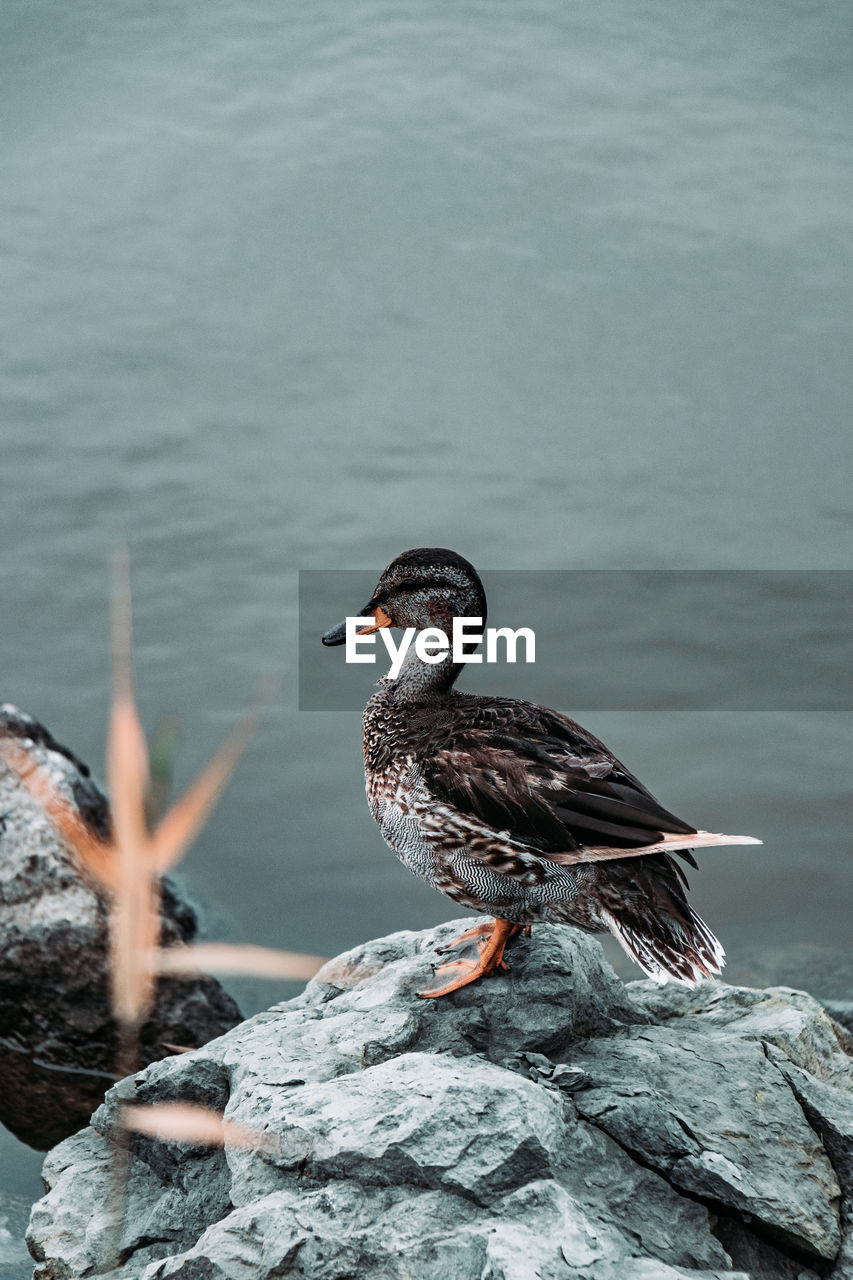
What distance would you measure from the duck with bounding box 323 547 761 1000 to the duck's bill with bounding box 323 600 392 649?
0.78 ft

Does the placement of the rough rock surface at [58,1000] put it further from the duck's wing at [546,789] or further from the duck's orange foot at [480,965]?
the duck's wing at [546,789]

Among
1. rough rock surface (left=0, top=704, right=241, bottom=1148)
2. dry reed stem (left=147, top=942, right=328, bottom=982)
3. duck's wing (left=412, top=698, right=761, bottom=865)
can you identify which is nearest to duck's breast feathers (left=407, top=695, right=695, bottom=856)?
duck's wing (left=412, top=698, right=761, bottom=865)

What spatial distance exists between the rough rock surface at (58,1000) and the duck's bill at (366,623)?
2290mm

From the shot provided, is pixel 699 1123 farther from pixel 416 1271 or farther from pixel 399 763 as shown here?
pixel 399 763

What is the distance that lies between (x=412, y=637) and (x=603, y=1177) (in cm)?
193

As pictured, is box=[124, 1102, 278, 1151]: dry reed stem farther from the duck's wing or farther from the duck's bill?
the duck's bill

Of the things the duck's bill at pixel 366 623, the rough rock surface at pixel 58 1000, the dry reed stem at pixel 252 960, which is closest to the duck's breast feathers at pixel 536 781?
the duck's bill at pixel 366 623

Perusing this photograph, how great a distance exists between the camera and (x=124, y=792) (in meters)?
7.42

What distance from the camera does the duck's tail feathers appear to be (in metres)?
3.71

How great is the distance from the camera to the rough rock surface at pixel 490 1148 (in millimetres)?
3066

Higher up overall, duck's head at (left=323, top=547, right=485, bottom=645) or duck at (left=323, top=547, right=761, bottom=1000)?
duck's head at (left=323, top=547, right=485, bottom=645)

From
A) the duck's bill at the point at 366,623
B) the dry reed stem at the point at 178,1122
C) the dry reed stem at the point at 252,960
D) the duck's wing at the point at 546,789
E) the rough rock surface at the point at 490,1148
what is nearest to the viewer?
the rough rock surface at the point at 490,1148

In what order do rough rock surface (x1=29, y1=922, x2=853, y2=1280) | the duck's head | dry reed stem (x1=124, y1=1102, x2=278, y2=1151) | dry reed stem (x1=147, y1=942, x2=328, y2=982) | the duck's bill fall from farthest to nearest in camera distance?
1. dry reed stem (x1=147, y1=942, x2=328, y2=982)
2. the duck's bill
3. the duck's head
4. dry reed stem (x1=124, y1=1102, x2=278, y2=1151)
5. rough rock surface (x1=29, y1=922, x2=853, y2=1280)

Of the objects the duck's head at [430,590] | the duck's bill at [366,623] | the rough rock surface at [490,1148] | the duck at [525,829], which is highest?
the duck's head at [430,590]
